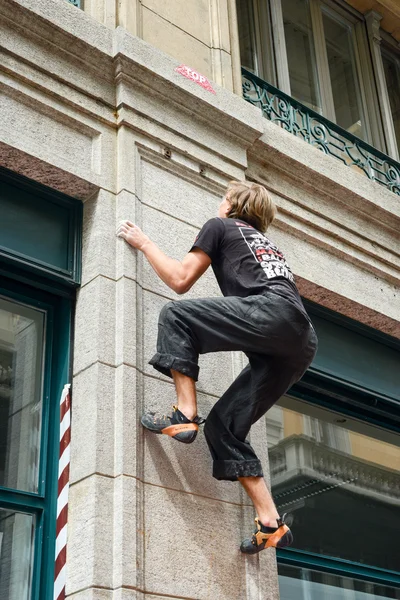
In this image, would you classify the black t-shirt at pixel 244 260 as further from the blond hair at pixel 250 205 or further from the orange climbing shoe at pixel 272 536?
the orange climbing shoe at pixel 272 536

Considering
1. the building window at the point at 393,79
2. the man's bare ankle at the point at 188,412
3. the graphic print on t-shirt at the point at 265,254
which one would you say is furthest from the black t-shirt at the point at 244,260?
the building window at the point at 393,79

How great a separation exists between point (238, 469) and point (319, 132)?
16.2 ft

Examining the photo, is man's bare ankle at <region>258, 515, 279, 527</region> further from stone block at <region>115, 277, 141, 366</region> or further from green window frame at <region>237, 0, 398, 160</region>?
green window frame at <region>237, 0, 398, 160</region>

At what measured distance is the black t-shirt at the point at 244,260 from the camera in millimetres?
6035

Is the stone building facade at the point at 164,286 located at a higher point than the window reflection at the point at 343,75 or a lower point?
lower

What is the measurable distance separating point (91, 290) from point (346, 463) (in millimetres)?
3361

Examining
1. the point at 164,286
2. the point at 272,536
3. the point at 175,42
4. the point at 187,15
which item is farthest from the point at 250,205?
the point at 187,15

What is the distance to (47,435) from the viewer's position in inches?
249

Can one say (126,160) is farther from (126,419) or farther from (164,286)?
(126,419)

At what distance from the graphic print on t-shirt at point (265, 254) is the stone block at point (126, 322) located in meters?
0.91

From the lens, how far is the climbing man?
590 cm

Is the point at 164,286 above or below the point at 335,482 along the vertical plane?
above

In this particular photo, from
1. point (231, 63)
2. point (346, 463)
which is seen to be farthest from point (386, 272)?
point (231, 63)

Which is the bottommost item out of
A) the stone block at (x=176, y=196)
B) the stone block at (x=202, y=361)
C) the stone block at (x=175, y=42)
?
the stone block at (x=202, y=361)
